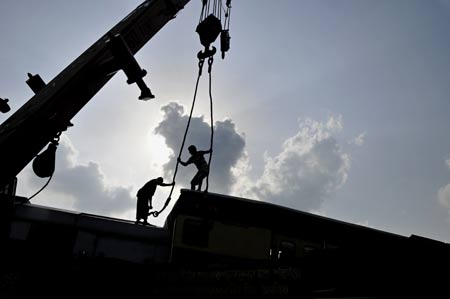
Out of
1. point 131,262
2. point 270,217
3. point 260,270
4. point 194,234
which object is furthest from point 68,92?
point 270,217

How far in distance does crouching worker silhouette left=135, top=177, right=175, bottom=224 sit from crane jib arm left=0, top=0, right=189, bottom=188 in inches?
231

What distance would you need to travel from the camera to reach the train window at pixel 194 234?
14.1 m

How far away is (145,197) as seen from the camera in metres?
13.7

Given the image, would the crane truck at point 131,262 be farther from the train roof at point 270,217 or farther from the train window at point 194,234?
the train roof at point 270,217

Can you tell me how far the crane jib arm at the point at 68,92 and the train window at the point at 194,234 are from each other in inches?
293

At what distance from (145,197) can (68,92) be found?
24.1ft

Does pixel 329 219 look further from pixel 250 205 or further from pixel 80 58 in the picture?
pixel 80 58

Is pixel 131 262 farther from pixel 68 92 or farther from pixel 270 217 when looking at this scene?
pixel 270 217

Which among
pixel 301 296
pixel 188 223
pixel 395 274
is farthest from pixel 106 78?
pixel 188 223

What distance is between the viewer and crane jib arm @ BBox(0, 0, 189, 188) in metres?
6.03

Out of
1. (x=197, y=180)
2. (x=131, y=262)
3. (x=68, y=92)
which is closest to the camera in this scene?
(x=68, y=92)

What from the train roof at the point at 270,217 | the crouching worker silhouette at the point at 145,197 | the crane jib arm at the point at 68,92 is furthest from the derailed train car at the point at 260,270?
the train roof at the point at 270,217

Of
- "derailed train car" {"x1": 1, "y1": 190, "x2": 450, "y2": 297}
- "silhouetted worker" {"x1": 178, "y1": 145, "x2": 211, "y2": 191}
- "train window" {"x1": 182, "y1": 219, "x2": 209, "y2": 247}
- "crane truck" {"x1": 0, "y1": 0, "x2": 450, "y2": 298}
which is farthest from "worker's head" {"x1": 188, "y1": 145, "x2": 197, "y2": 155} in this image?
"derailed train car" {"x1": 1, "y1": 190, "x2": 450, "y2": 297}

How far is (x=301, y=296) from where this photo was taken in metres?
6.02
